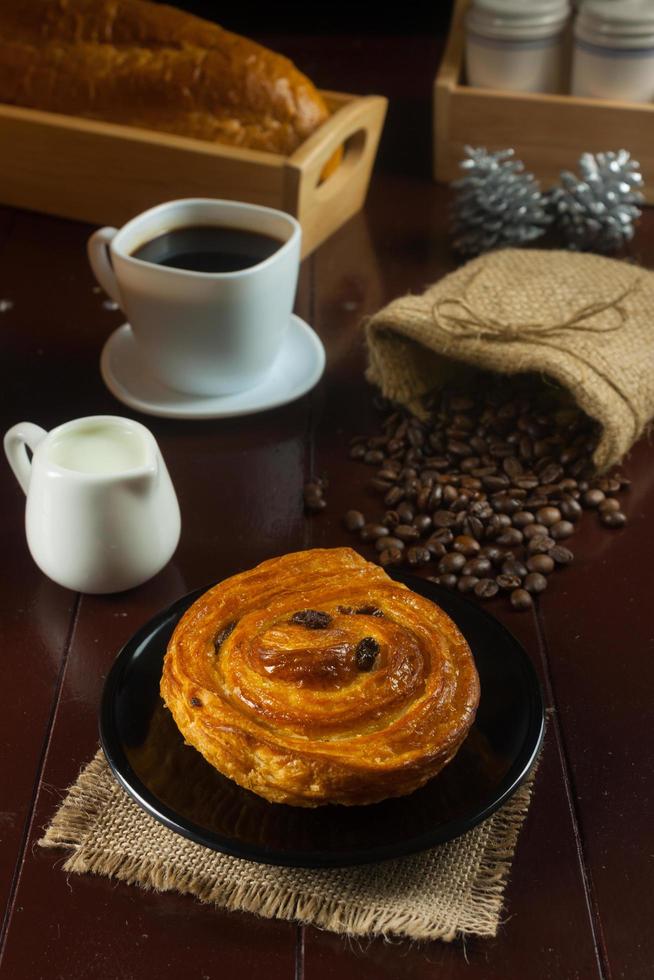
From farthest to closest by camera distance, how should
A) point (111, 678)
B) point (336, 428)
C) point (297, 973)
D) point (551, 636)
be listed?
point (336, 428), point (551, 636), point (111, 678), point (297, 973)

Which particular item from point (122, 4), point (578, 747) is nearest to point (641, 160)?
point (122, 4)

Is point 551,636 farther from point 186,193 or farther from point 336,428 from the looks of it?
point 186,193

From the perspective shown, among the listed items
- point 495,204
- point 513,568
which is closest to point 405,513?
point 513,568

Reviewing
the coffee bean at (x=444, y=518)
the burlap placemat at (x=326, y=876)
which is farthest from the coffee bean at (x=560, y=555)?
→ the burlap placemat at (x=326, y=876)

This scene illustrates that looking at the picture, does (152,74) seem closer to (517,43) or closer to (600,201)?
(517,43)

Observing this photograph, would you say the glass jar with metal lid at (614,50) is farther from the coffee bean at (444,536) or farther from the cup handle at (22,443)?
the cup handle at (22,443)

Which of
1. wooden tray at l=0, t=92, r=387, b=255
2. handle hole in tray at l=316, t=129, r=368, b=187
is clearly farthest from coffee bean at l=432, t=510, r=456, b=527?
handle hole in tray at l=316, t=129, r=368, b=187
